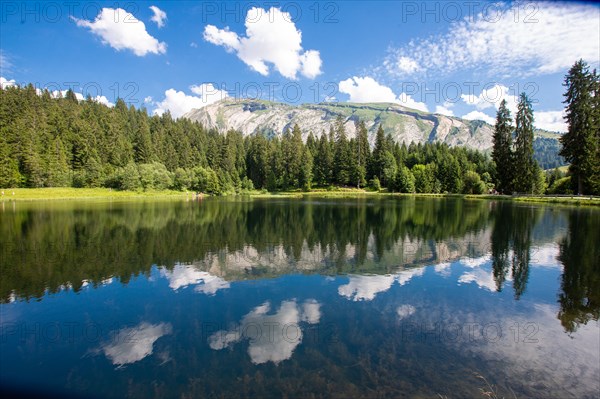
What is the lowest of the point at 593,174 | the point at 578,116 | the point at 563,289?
the point at 563,289

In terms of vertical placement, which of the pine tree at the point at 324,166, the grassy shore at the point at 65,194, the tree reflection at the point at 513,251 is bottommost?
the tree reflection at the point at 513,251

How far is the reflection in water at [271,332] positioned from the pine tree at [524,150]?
288 feet

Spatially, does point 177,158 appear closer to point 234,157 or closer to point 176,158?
point 176,158

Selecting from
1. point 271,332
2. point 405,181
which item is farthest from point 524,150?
point 271,332

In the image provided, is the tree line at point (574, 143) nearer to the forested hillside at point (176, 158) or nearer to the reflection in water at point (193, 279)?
the forested hillside at point (176, 158)

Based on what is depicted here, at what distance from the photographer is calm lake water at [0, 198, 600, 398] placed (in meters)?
8.36

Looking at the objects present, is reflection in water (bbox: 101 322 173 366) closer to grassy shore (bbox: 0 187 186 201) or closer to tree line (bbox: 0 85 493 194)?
grassy shore (bbox: 0 187 186 201)

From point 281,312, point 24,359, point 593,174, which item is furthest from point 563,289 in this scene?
point 593,174

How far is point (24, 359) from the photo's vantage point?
30.8ft

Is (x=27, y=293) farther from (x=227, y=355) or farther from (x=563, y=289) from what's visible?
(x=563, y=289)

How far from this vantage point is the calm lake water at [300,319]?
8.36 meters

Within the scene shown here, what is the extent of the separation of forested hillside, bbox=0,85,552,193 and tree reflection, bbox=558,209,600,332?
91.5m

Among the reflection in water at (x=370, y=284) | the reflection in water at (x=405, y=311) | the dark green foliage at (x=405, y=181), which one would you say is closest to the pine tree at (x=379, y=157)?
the dark green foliage at (x=405, y=181)

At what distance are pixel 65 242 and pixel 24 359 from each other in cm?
1966
